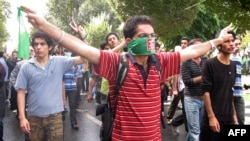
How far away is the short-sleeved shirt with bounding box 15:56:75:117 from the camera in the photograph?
4164 millimetres

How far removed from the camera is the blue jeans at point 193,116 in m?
5.22

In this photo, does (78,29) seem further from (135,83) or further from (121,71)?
(135,83)

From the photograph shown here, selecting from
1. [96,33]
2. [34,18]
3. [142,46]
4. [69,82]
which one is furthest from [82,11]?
[34,18]

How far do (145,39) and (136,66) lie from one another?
22 cm

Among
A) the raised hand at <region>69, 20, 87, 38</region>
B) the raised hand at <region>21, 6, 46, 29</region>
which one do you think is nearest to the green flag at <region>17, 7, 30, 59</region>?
the raised hand at <region>69, 20, 87, 38</region>

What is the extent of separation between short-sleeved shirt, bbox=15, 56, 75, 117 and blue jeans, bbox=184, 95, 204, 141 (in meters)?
1.95

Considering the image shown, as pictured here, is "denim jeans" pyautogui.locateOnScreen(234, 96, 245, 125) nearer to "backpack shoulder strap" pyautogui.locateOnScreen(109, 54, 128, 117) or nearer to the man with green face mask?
the man with green face mask

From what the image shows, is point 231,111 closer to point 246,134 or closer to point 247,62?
point 246,134

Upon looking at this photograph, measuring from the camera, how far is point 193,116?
528 centimetres

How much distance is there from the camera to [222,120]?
4.13 metres

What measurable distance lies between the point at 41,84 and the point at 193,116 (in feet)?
7.29

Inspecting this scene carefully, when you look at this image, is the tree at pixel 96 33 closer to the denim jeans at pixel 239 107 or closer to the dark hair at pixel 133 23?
the denim jeans at pixel 239 107

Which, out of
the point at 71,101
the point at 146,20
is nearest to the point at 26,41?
the point at 146,20

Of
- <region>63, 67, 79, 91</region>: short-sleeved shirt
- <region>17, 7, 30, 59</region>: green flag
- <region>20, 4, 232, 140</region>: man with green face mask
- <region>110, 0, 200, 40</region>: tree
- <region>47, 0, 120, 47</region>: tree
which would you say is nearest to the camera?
<region>20, 4, 232, 140</region>: man with green face mask
